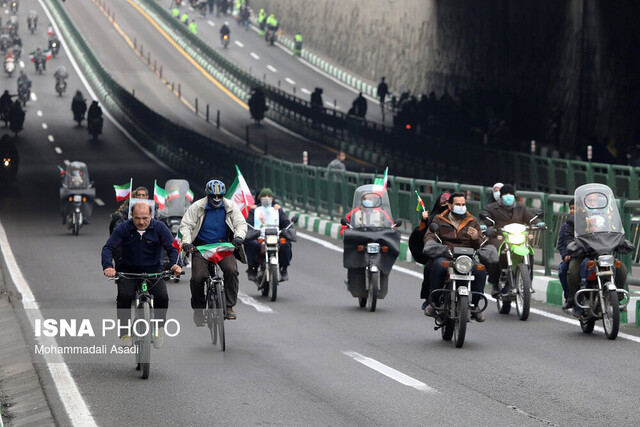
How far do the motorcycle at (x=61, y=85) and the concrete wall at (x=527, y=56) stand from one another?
18422 millimetres

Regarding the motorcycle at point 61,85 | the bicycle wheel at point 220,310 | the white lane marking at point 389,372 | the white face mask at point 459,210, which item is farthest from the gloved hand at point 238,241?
the motorcycle at point 61,85

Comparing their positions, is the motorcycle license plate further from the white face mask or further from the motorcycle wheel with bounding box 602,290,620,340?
the motorcycle wheel with bounding box 602,290,620,340

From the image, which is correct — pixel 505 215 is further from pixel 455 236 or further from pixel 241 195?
pixel 241 195

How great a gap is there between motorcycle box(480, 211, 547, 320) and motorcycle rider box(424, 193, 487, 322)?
162 centimetres

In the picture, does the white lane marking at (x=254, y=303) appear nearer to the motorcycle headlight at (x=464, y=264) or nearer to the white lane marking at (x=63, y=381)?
the white lane marking at (x=63, y=381)

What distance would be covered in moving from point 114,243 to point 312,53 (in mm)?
79965

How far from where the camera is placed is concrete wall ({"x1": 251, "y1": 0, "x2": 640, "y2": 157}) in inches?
1687

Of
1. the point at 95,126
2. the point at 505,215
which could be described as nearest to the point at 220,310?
the point at 505,215

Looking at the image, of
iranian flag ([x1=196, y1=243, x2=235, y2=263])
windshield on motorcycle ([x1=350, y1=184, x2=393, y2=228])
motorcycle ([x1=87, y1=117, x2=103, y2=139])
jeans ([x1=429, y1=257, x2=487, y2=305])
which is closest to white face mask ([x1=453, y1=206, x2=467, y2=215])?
jeans ([x1=429, y1=257, x2=487, y2=305])

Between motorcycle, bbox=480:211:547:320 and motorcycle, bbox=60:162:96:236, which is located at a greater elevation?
motorcycle, bbox=60:162:96:236

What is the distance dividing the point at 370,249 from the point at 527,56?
35.0m

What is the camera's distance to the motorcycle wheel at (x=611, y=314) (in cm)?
1315

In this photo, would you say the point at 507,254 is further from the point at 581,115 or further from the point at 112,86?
the point at 112,86

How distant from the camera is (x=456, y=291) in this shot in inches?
517
